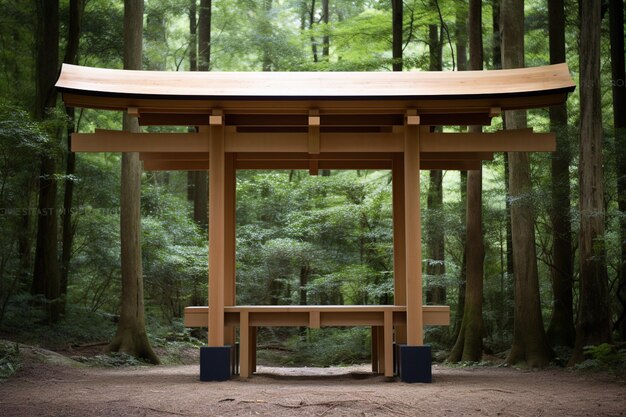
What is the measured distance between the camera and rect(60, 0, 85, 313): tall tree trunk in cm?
1587

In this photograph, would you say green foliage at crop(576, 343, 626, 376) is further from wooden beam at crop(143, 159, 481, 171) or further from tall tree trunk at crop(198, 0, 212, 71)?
tall tree trunk at crop(198, 0, 212, 71)

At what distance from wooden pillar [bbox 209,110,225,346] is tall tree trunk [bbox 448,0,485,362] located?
6.07 m

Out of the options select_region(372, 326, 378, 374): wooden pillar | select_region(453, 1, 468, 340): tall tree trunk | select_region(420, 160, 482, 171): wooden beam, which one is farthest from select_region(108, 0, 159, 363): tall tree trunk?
select_region(453, 1, 468, 340): tall tree trunk

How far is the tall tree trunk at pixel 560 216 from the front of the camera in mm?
12391

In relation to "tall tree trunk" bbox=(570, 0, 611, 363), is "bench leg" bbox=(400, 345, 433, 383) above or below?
below

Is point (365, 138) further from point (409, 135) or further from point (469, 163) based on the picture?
point (469, 163)

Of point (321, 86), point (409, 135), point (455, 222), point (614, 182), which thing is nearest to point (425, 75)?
point (409, 135)

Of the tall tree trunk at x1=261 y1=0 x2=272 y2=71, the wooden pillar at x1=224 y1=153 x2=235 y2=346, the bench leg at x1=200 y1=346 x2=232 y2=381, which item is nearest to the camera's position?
the bench leg at x1=200 y1=346 x2=232 y2=381

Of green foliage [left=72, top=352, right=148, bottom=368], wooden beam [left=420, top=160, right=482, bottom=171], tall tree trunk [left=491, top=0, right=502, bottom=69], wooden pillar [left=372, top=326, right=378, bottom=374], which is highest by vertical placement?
tall tree trunk [left=491, top=0, right=502, bottom=69]

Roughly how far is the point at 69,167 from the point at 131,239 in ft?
16.1

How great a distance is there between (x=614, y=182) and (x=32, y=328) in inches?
516

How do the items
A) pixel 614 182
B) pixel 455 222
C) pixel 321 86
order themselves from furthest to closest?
pixel 455 222
pixel 614 182
pixel 321 86

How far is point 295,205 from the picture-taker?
63.9ft

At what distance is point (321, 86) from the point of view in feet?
29.1
